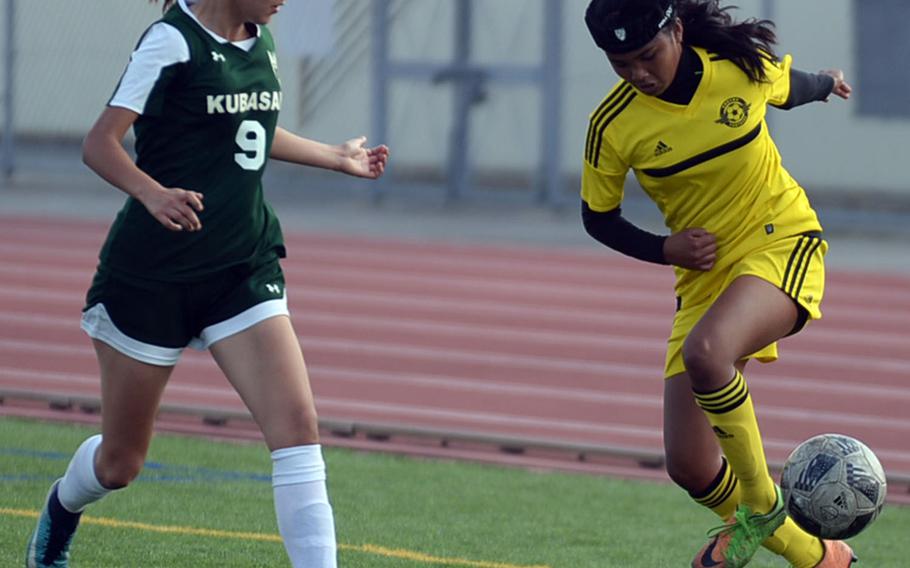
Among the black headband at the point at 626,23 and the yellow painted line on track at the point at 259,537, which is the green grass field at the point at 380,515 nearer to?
the yellow painted line on track at the point at 259,537

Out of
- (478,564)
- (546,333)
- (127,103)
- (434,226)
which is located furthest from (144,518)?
(434,226)

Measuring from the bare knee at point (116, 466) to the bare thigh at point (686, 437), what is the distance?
158 centimetres

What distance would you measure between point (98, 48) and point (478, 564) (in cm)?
1233

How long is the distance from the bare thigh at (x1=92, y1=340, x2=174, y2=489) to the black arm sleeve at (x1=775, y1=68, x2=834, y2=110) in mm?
2082

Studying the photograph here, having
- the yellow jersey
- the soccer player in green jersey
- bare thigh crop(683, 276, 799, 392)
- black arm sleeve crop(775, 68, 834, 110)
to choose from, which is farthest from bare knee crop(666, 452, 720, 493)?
the soccer player in green jersey

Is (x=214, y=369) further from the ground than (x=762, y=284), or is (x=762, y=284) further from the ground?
(x=762, y=284)

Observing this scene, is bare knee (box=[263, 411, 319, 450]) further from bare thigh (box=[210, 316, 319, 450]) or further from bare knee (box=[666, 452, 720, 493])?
bare knee (box=[666, 452, 720, 493])

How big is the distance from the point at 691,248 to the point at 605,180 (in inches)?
13.6

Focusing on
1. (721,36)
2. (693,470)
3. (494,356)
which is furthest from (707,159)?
(494,356)

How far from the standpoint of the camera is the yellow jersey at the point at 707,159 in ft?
16.4

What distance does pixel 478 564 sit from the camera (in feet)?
18.5

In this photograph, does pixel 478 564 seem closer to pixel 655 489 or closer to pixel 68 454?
pixel 655 489

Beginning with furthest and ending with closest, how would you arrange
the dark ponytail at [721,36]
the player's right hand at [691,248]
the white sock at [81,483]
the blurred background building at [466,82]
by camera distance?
the blurred background building at [466,82], the dark ponytail at [721,36], the player's right hand at [691,248], the white sock at [81,483]

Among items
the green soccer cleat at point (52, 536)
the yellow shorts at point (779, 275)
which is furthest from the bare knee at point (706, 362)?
the green soccer cleat at point (52, 536)
